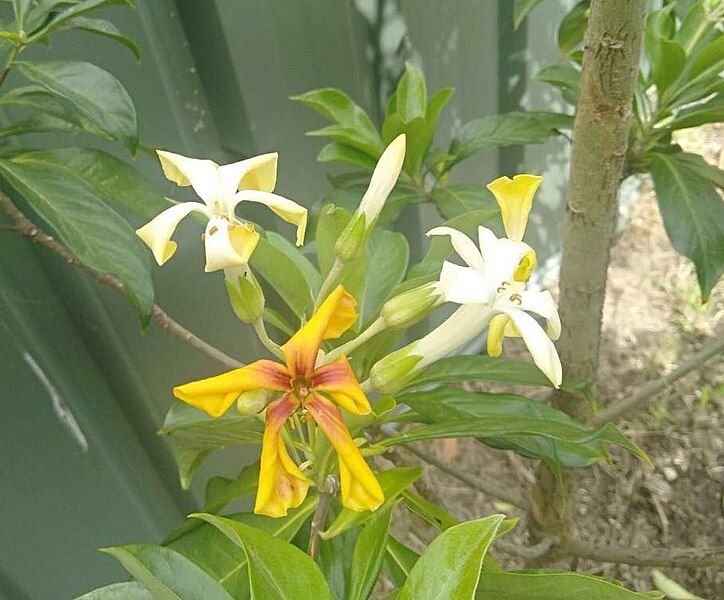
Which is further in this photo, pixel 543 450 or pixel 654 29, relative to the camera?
pixel 654 29

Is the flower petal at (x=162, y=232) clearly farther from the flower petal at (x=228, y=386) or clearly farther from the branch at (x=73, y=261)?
the branch at (x=73, y=261)

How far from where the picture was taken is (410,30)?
135cm

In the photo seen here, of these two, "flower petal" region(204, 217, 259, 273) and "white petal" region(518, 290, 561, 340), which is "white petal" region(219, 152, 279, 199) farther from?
"white petal" region(518, 290, 561, 340)

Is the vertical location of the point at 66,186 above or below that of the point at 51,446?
above

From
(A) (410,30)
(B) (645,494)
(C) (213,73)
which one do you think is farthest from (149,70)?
Result: (B) (645,494)

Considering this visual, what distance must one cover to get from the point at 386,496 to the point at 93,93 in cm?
48

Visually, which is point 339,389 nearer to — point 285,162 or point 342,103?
point 342,103

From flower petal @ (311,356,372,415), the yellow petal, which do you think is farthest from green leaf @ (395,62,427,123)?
flower petal @ (311,356,372,415)

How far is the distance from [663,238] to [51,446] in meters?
1.84

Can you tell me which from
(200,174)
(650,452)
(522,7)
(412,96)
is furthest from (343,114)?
(650,452)

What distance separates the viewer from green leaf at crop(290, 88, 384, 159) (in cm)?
97

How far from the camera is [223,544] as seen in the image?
0.71 metres

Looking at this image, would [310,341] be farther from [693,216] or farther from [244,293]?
[693,216]

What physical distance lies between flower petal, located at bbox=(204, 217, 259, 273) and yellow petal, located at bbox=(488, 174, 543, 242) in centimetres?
18
